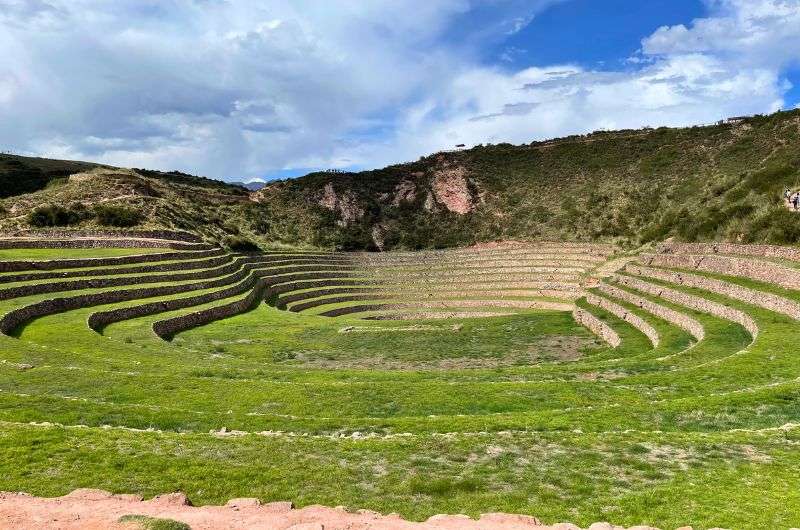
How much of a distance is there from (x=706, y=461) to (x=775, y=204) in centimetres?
3828

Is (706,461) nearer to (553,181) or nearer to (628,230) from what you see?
(628,230)

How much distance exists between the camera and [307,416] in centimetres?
1477

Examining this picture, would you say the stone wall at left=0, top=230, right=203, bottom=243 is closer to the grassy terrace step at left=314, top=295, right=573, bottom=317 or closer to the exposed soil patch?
the grassy terrace step at left=314, top=295, right=573, bottom=317

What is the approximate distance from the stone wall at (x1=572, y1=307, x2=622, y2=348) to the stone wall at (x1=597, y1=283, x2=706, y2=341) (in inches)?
103

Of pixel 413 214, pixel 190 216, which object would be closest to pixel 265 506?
pixel 190 216

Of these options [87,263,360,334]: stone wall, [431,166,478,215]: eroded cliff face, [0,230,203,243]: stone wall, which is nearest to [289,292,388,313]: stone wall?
[87,263,360,334]: stone wall

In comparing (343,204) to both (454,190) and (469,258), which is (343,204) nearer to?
(454,190)

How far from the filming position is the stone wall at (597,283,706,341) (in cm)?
2623

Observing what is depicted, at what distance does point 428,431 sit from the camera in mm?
13203

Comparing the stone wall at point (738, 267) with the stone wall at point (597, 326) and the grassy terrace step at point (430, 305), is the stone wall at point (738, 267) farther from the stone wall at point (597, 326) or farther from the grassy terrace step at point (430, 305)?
the grassy terrace step at point (430, 305)

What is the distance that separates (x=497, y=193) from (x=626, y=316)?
52.7m

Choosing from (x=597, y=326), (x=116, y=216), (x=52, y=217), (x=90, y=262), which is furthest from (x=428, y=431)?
(x=52, y=217)

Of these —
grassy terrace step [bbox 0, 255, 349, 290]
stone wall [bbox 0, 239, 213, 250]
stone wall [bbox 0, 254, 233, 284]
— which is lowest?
grassy terrace step [bbox 0, 255, 349, 290]

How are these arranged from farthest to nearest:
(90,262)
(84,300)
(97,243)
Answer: (97,243) → (90,262) → (84,300)
